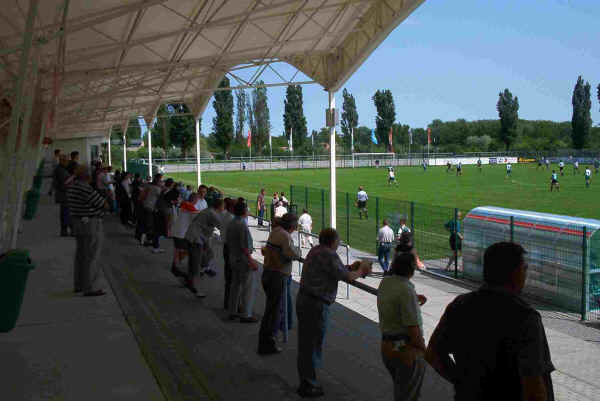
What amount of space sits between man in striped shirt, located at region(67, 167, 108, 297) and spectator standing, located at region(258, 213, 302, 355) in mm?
2626

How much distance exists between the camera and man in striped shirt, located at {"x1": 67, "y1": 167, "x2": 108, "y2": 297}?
25.6 feet

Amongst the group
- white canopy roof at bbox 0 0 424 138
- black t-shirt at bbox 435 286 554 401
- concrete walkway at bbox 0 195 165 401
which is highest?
white canopy roof at bbox 0 0 424 138

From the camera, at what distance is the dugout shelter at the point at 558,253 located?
1177 centimetres

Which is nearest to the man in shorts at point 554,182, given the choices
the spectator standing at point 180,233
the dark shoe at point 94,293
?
the spectator standing at point 180,233

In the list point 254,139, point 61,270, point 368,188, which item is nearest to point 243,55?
point 61,270

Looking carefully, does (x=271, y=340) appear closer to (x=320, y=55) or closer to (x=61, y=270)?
(x=61, y=270)

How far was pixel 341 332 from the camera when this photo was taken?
25.5 ft

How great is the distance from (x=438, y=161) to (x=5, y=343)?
91.0 metres

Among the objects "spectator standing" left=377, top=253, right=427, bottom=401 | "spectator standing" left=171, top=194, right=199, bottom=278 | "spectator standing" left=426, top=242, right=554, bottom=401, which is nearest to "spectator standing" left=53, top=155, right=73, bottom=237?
"spectator standing" left=171, top=194, right=199, bottom=278

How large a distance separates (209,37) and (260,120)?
91.1 meters

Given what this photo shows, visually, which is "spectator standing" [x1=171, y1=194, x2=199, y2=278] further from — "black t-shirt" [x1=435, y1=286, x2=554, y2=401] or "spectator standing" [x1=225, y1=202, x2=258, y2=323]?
"black t-shirt" [x1=435, y1=286, x2=554, y2=401]

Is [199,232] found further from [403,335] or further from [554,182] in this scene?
[554,182]

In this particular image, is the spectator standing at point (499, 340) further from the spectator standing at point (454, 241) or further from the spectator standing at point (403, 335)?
the spectator standing at point (454, 241)

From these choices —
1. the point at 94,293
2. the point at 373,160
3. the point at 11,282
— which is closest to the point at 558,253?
the point at 94,293
